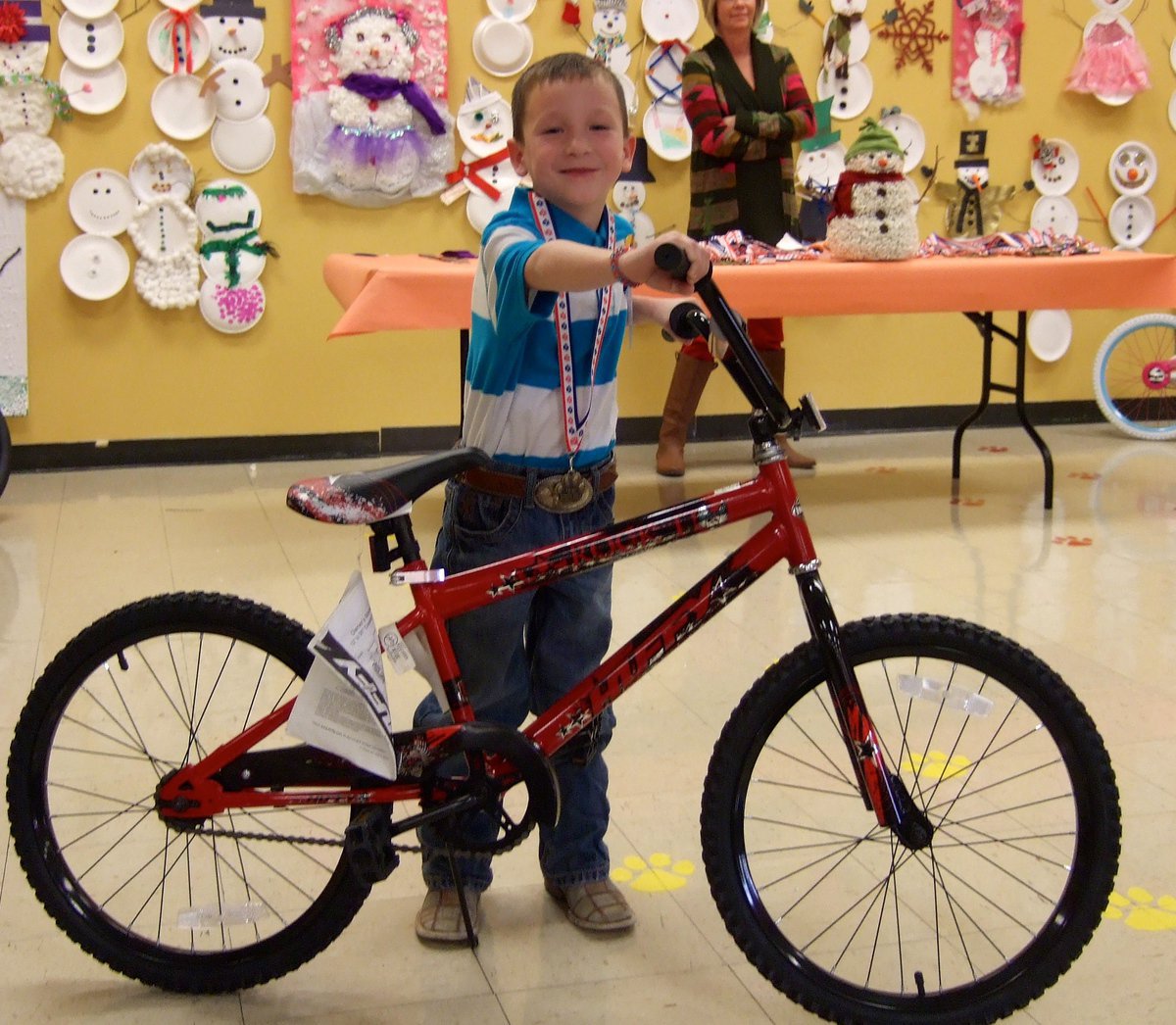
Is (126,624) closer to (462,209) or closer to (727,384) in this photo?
(462,209)

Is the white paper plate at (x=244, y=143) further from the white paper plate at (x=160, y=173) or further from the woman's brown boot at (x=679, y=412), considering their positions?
the woman's brown boot at (x=679, y=412)

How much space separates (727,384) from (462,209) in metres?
1.20

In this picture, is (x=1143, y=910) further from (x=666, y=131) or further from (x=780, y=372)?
(x=666, y=131)

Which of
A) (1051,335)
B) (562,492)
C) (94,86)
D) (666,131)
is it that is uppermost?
(94,86)

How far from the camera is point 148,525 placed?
3.86m

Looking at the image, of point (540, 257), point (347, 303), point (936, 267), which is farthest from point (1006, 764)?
point (347, 303)

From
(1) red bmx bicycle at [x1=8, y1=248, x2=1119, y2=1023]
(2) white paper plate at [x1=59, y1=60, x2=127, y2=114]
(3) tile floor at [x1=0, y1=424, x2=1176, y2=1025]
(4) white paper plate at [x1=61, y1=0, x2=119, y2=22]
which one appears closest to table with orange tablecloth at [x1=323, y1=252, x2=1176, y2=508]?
(3) tile floor at [x1=0, y1=424, x2=1176, y2=1025]

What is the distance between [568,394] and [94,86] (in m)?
3.53

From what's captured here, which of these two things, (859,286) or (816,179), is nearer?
(859,286)

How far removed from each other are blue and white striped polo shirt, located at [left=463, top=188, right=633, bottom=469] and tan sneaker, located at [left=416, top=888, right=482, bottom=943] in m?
0.59

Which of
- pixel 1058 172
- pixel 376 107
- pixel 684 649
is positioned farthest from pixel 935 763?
pixel 1058 172

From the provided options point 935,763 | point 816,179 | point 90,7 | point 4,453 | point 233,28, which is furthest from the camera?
point 816,179

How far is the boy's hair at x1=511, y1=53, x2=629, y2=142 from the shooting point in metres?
1.51

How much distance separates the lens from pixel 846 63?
506 centimetres
